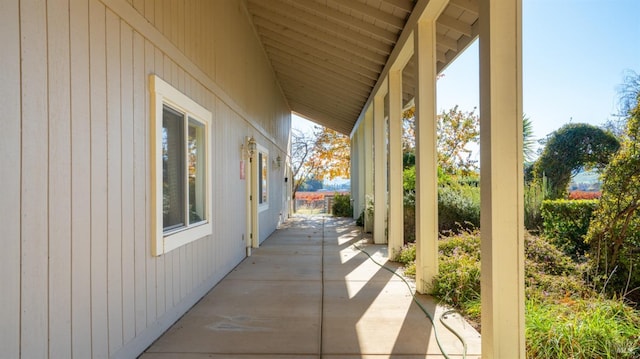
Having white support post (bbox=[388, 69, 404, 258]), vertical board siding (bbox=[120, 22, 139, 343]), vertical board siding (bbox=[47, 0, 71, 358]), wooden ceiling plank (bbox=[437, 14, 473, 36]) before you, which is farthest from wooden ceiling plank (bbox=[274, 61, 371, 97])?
vertical board siding (bbox=[47, 0, 71, 358])

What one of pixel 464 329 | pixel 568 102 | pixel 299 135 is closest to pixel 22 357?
pixel 464 329

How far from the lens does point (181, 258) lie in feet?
12.3

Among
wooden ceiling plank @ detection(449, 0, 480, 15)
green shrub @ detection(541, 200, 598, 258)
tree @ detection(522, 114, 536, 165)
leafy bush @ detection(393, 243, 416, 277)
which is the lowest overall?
leafy bush @ detection(393, 243, 416, 277)

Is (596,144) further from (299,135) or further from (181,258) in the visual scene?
(299,135)

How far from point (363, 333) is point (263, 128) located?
20.7ft

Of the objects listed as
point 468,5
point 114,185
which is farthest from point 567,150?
point 114,185

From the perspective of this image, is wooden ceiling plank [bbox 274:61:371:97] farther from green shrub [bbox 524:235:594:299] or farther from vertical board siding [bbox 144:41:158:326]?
vertical board siding [bbox 144:41:158:326]

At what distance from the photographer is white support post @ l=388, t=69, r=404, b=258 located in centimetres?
643

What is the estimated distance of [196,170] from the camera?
432 cm

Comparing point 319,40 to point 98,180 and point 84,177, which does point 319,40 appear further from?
point 84,177

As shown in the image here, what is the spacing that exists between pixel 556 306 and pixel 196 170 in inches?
155

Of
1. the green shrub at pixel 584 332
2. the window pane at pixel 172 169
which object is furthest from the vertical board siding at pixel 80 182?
the green shrub at pixel 584 332

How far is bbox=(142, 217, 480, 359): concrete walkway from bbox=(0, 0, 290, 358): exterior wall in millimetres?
372

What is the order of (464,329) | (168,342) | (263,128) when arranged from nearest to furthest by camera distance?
(168,342) → (464,329) → (263,128)
